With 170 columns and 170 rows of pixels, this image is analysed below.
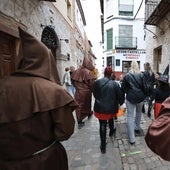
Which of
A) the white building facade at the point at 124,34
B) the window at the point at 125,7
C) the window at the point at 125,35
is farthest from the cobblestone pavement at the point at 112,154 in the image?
the window at the point at 125,7

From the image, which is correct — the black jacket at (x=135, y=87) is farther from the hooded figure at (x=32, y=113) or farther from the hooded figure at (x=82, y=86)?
the hooded figure at (x=32, y=113)

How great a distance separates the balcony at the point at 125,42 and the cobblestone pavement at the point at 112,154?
2091 cm

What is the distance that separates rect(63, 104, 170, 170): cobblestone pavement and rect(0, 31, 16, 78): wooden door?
6.72ft

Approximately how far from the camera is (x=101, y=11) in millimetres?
31078

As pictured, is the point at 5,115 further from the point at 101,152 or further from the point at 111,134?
the point at 111,134

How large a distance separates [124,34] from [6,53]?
22.5 meters

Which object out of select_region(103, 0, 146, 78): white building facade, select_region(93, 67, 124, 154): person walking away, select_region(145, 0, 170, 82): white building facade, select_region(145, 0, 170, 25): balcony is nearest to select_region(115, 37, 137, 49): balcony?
select_region(103, 0, 146, 78): white building facade

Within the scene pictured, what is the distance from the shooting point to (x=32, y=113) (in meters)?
1.66

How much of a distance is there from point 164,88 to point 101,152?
6.56 feet

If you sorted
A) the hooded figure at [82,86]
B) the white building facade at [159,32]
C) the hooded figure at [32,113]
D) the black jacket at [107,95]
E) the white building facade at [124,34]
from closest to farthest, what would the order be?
the hooded figure at [32,113]
the black jacket at [107,95]
the hooded figure at [82,86]
the white building facade at [159,32]
the white building facade at [124,34]

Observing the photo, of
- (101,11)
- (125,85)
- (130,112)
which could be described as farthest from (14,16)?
(101,11)

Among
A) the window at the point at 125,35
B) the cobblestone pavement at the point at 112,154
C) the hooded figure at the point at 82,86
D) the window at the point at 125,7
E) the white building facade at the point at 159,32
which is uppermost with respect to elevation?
the window at the point at 125,7

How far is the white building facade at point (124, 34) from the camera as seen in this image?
25.0 m

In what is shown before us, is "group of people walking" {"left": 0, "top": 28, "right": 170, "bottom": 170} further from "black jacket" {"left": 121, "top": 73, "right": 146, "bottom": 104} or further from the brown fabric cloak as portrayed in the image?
"black jacket" {"left": 121, "top": 73, "right": 146, "bottom": 104}
